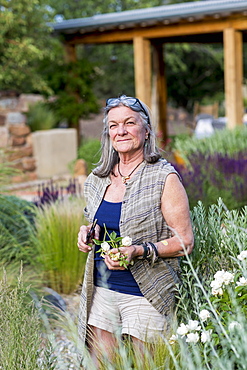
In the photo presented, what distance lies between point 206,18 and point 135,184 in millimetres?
8448

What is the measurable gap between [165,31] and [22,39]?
2.82 meters

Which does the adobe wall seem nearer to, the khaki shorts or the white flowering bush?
the khaki shorts

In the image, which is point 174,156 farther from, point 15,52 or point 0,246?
point 0,246

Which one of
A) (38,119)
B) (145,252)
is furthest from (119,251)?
(38,119)

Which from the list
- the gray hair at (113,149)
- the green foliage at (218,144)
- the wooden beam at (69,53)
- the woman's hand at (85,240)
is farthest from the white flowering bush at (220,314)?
the wooden beam at (69,53)

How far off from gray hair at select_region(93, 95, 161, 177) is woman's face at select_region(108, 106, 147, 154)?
1.0 inches

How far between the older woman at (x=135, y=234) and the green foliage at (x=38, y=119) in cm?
880

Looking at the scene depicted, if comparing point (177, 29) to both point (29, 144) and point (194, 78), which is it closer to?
point (29, 144)

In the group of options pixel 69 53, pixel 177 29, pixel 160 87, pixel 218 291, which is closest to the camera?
pixel 218 291

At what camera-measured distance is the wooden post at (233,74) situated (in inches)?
406

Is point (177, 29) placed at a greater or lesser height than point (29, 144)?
greater

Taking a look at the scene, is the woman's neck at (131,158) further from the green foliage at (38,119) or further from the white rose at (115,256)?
the green foliage at (38,119)

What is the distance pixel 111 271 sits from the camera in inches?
101

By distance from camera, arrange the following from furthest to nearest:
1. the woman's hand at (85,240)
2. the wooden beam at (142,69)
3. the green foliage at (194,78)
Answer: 1. the green foliage at (194,78)
2. the wooden beam at (142,69)
3. the woman's hand at (85,240)
